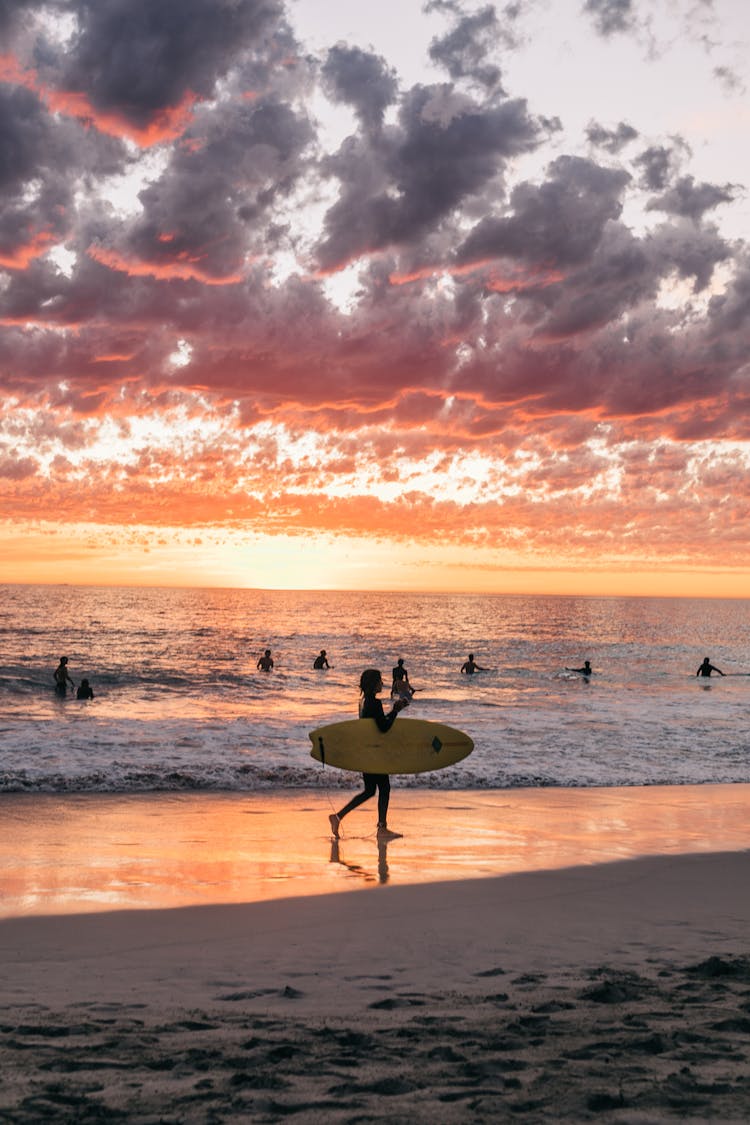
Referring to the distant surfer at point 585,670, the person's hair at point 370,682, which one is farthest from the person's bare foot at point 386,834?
the distant surfer at point 585,670

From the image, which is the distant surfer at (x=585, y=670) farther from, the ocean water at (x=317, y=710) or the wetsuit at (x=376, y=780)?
the wetsuit at (x=376, y=780)

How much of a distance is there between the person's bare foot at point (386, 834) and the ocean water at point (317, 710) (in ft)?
15.4

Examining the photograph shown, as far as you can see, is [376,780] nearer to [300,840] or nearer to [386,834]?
[386,834]

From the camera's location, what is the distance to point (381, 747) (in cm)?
1185

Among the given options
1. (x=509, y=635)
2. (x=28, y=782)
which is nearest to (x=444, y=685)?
(x=28, y=782)

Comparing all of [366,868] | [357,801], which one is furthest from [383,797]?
[366,868]

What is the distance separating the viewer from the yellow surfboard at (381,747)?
11.8 metres

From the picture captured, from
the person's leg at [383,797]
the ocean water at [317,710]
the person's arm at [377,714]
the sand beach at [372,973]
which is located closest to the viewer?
the sand beach at [372,973]

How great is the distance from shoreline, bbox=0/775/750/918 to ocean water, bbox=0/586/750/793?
1792mm

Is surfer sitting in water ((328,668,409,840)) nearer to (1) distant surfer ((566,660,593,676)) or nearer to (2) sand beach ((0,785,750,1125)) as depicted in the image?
(2) sand beach ((0,785,750,1125))

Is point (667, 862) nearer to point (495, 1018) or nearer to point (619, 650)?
point (495, 1018)

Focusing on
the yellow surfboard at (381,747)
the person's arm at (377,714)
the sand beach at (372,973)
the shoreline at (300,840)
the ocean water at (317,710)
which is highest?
the person's arm at (377,714)

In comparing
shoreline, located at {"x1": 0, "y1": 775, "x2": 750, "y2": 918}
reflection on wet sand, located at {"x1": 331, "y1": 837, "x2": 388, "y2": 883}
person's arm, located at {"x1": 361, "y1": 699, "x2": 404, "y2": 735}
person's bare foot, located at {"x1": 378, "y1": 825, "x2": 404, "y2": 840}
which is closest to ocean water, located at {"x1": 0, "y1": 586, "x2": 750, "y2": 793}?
shoreline, located at {"x1": 0, "y1": 775, "x2": 750, "y2": 918}

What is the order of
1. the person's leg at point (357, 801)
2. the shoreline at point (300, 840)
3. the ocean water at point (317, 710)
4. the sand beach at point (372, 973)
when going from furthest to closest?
the ocean water at point (317, 710) → the person's leg at point (357, 801) → the shoreline at point (300, 840) → the sand beach at point (372, 973)
